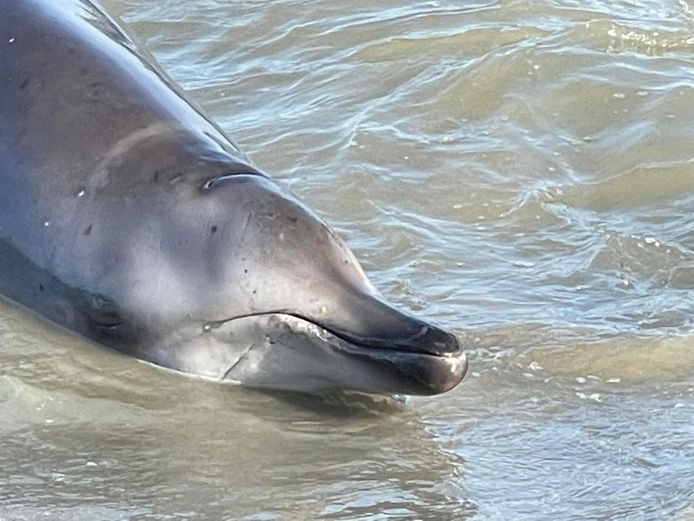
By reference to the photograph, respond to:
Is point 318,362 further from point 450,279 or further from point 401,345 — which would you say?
point 450,279

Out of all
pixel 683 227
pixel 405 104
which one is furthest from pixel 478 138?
pixel 683 227

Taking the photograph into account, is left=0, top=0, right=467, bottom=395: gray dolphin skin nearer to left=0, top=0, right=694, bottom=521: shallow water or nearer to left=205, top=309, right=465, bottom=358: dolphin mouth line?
left=205, top=309, right=465, bottom=358: dolphin mouth line

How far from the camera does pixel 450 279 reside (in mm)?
6164

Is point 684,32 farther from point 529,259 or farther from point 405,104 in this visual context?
point 529,259

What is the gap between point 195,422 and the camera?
4957 millimetres

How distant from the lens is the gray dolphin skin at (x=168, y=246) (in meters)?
4.98

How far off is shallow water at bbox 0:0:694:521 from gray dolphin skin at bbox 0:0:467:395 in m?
0.14

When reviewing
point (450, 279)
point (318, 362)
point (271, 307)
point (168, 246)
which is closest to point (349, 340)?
point (318, 362)

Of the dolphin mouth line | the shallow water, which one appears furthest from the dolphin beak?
the shallow water

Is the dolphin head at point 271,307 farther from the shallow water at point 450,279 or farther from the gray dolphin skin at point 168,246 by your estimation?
the shallow water at point 450,279

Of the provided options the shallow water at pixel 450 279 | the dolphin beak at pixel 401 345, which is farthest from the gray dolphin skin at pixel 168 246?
the shallow water at pixel 450 279

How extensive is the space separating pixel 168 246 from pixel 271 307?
485mm

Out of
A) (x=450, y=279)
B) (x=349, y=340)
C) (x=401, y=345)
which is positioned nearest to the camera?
(x=401, y=345)

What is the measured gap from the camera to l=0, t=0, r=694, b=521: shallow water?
14.7 feet
